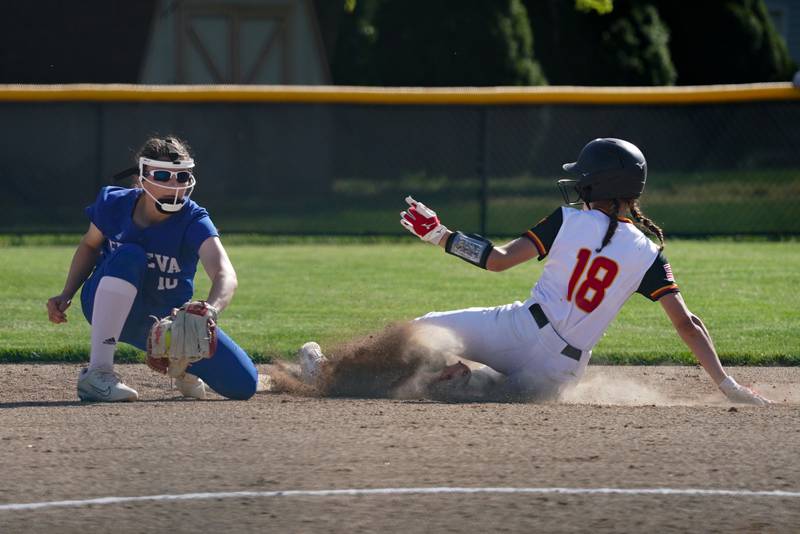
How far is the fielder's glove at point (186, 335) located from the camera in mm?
6113

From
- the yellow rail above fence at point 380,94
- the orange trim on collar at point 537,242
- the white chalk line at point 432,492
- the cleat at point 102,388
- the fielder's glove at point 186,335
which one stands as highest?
the orange trim on collar at point 537,242

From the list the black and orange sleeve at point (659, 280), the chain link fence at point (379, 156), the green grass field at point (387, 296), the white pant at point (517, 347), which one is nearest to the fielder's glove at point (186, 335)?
the white pant at point (517, 347)

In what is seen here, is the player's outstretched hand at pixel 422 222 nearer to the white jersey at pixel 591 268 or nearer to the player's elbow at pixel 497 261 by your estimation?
the player's elbow at pixel 497 261

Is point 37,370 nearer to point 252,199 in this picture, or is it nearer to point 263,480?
point 263,480

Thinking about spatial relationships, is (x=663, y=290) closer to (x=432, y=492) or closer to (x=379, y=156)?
(x=432, y=492)

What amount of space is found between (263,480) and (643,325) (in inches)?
212

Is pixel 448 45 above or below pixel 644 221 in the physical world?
below

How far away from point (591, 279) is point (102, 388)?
2281 mm

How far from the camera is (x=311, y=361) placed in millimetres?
6863

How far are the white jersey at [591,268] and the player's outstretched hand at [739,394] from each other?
546mm

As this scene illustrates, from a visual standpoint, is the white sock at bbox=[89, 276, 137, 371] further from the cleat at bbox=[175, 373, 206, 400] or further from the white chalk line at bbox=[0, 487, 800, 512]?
the white chalk line at bbox=[0, 487, 800, 512]

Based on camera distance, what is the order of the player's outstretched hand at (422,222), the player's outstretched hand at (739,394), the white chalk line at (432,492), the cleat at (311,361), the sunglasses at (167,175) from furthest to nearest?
the cleat at (311,361), the player's outstretched hand at (739,394), the sunglasses at (167,175), the player's outstretched hand at (422,222), the white chalk line at (432,492)

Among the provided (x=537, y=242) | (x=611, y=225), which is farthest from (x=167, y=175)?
(x=611, y=225)

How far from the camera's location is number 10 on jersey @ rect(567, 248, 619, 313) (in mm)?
6336
